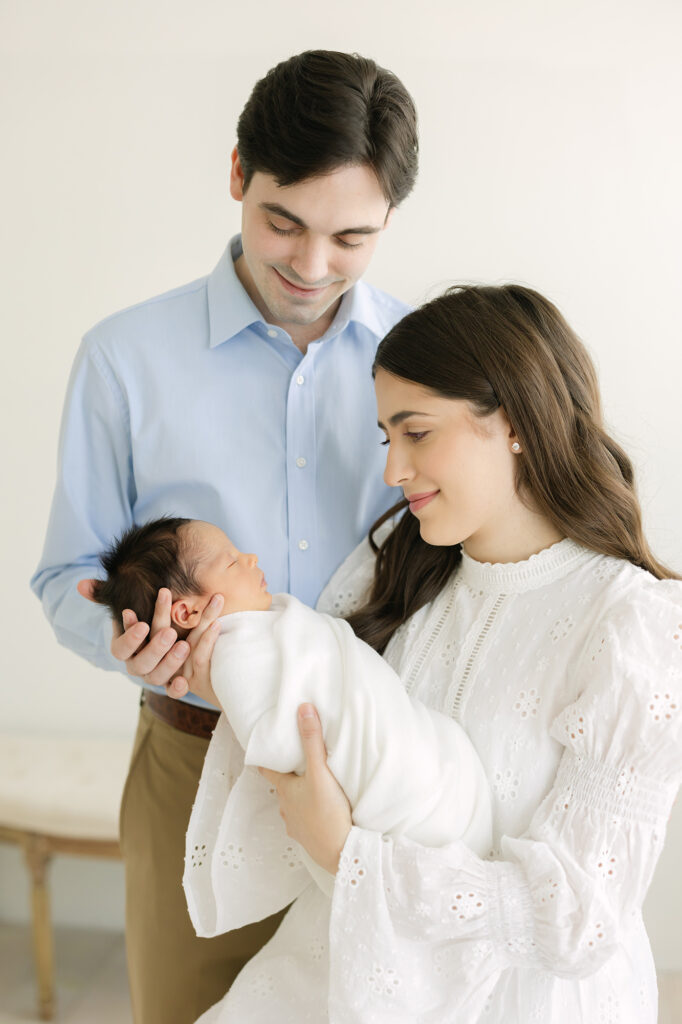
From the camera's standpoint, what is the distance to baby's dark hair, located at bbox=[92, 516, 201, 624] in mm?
1626

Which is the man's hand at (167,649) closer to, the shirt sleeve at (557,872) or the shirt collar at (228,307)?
the shirt sleeve at (557,872)

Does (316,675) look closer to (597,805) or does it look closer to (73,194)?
(597,805)

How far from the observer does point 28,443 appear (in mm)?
3434

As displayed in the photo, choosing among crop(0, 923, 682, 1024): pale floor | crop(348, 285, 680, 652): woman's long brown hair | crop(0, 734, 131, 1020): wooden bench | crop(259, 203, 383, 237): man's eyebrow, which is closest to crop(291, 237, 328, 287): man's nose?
crop(259, 203, 383, 237): man's eyebrow

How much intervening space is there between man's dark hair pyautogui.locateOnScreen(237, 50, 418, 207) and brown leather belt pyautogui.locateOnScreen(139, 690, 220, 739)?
1031 millimetres

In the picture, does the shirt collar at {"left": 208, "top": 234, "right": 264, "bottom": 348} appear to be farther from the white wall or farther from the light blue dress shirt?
the white wall

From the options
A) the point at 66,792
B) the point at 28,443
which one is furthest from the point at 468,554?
the point at 28,443

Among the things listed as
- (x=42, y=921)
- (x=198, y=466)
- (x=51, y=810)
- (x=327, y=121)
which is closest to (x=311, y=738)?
(x=198, y=466)

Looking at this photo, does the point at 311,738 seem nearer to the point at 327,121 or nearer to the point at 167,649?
the point at 167,649

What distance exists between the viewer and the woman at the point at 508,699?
1.35 meters

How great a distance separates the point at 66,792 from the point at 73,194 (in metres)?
2.03

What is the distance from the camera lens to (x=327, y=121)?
5.23 feet

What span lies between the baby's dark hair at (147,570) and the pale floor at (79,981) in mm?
2293

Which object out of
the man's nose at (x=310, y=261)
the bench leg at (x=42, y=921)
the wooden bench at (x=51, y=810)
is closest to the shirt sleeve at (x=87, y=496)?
the man's nose at (x=310, y=261)
